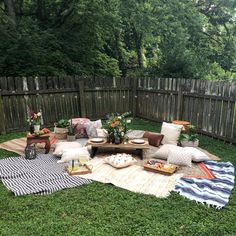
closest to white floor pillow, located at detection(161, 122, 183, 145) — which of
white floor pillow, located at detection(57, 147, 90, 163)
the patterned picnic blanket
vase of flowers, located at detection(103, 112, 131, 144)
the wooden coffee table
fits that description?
the wooden coffee table

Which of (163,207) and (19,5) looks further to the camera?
(19,5)

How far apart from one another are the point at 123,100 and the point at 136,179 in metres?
5.36

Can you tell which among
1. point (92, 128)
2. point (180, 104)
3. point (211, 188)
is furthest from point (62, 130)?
point (211, 188)

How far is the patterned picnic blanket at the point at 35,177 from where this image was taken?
3959 mm

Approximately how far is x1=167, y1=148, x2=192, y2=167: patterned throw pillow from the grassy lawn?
43.9 inches

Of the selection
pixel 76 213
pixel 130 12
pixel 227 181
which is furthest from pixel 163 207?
pixel 130 12

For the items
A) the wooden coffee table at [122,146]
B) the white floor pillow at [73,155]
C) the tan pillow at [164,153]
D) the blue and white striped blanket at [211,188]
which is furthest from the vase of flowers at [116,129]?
the blue and white striped blanket at [211,188]

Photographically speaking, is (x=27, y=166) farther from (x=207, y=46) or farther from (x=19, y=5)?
(x=207, y=46)

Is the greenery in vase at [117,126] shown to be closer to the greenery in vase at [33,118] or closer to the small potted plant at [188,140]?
the small potted plant at [188,140]

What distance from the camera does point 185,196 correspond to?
372 centimetres

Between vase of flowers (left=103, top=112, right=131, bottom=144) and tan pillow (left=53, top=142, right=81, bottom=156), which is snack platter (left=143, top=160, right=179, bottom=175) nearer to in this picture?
vase of flowers (left=103, top=112, right=131, bottom=144)

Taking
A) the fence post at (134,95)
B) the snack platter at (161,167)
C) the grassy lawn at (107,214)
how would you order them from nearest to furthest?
the grassy lawn at (107,214) → the snack platter at (161,167) → the fence post at (134,95)

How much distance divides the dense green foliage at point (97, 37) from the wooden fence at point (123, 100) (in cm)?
112

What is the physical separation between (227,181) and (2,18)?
9.37 meters
